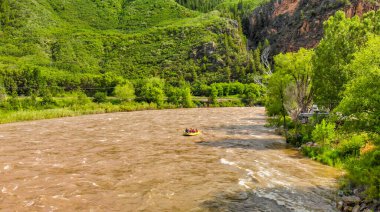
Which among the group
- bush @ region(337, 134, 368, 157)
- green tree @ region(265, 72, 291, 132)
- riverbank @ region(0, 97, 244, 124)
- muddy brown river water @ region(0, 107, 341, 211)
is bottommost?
muddy brown river water @ region(0, 107, 341, 211)

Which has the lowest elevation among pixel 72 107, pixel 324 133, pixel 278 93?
pixel 324 133

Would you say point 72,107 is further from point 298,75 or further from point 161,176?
point 161,176

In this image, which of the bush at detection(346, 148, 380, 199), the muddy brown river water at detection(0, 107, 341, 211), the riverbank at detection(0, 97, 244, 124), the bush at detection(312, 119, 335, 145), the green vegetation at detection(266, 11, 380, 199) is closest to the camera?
the bush at detection(346, 148, 380, 199)

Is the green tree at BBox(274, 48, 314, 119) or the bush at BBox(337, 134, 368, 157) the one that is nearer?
the bush at BBox(337, 134, 368, 157)

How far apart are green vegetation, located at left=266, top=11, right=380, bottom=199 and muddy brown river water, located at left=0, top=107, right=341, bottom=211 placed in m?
3.15

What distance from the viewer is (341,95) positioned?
38.1 metres

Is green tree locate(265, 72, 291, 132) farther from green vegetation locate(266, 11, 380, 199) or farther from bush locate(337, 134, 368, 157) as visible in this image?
bush locate(337, 134, 368, 157)

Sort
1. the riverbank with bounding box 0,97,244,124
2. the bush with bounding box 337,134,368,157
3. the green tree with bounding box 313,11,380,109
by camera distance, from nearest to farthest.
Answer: the bush with bounding box 337,134,368,157 → the green tree with bounding box 313,11,380,109 → the riverbank with bounding box 0,97,244,124

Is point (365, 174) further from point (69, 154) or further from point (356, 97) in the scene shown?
point (69, 154)

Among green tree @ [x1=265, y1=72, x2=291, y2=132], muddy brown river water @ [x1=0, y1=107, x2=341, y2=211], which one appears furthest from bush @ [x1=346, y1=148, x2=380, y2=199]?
green tree @ [x1=265, y1=72, x2=291, y2=132]

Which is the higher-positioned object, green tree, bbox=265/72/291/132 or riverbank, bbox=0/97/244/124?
green tree, bbox=265/72/291/132

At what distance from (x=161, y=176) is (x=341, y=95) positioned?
77.3 ft

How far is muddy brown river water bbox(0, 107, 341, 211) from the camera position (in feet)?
77.5

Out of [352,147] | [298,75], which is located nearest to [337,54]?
[298,75]
